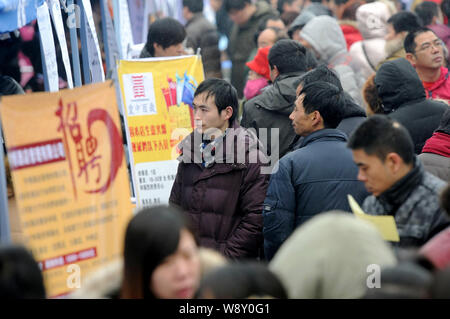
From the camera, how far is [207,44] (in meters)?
10.5

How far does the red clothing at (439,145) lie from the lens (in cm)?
512

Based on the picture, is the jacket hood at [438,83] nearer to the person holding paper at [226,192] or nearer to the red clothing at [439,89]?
the red clothing at [439,89]

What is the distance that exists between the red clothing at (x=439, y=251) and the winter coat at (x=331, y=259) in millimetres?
221

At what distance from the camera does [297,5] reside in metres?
13.5

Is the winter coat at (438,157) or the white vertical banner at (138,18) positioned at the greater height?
the white vertical banner at (138,18)

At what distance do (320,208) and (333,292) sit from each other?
1.91 meters

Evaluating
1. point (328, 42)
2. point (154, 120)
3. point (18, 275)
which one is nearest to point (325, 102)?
point (154, 120)

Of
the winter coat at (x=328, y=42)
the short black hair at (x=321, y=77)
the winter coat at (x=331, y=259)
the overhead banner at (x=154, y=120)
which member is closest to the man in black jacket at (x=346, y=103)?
the short black hair at (x=321, y=77)

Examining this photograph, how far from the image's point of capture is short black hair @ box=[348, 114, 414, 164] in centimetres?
378

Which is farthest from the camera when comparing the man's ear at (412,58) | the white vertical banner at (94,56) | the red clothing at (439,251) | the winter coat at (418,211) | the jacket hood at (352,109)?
the man's ear at (412,58)

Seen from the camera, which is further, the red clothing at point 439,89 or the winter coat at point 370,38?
the winter coat at point 370,38

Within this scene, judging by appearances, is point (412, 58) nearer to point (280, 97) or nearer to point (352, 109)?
point (280, 97)

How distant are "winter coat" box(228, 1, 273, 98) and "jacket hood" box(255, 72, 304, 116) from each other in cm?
505
